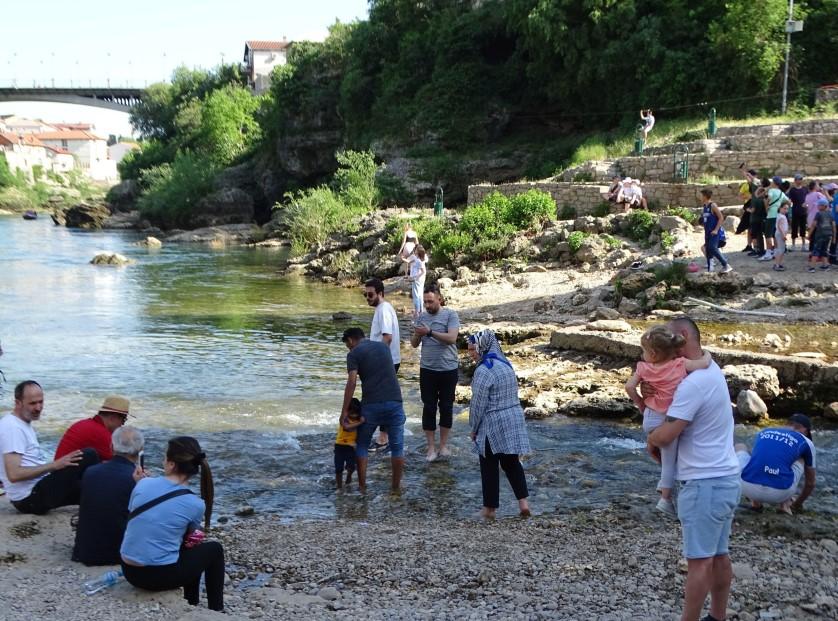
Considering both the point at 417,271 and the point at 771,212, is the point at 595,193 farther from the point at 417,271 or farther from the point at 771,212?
the point at 417,271

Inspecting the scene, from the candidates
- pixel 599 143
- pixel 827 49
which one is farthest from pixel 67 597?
pixel 827 49

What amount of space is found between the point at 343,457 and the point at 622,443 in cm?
329

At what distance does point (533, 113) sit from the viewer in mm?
48750

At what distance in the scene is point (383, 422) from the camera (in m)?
8.41

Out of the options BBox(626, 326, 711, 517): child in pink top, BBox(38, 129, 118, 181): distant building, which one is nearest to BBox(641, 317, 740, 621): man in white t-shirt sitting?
BBox(626, 326, 711, 517): child in pink top

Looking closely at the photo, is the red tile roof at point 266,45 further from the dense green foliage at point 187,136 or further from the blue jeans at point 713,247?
the blue jeans at point 713,247

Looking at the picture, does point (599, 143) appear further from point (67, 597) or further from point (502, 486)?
point (67, 597)

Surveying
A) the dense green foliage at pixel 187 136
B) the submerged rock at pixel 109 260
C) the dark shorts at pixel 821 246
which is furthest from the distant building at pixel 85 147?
the dark shorts at pixel 821 246

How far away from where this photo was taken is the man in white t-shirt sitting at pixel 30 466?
6742 mm

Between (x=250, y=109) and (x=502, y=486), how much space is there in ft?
233

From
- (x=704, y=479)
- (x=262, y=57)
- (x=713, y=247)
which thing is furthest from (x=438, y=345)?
(x=262, y=57)

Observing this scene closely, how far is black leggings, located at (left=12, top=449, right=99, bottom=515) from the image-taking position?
679 cm

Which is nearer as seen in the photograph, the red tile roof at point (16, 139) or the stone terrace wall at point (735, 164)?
the stone terrace wall at point (735, 164)

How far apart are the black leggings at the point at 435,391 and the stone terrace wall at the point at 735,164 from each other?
19.9 metres
